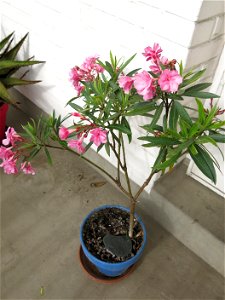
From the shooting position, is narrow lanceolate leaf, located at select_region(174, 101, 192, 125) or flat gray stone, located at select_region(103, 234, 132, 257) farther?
flat gray stone, located at select_region(103, 234, 132, 257)

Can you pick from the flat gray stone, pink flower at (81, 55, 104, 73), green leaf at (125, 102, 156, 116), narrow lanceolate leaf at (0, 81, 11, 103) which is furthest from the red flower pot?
green leaf at (125, 102, 156, 116)

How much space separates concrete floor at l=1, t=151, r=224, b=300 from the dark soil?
0.68ft

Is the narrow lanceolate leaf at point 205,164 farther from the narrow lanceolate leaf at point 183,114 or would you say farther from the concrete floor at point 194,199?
the concrete floor at point 194,199

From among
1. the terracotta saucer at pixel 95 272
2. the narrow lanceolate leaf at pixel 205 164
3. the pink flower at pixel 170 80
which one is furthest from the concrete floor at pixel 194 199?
the pink flower at pixel 170 80

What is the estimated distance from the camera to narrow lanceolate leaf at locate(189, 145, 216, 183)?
90 cm

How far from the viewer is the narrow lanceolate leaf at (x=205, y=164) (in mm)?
900

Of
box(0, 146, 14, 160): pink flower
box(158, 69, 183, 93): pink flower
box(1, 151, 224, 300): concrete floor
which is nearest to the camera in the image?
box(158, 69, 183, 93): pink flower

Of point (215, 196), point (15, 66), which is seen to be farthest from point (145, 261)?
point (15, 66)

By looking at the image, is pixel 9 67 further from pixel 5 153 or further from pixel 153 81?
pixel 153 81

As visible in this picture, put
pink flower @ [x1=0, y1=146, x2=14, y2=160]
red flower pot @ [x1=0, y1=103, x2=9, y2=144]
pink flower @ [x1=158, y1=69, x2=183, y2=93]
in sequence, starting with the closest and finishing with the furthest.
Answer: pink flower @ [x1=158, y1=69, x2=183, y2=93]
pink flower @ [x1=0, y1=146, x2=14, y2=160]
red flower pot @ [x1=0, y1=103, x2=9, y2=144]

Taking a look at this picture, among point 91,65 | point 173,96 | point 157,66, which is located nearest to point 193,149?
point 173,96

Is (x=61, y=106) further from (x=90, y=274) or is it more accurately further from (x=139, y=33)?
(x=90, y=274)

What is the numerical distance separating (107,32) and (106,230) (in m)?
1.04

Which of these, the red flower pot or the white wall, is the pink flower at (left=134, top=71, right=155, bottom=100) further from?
the red flower pot
